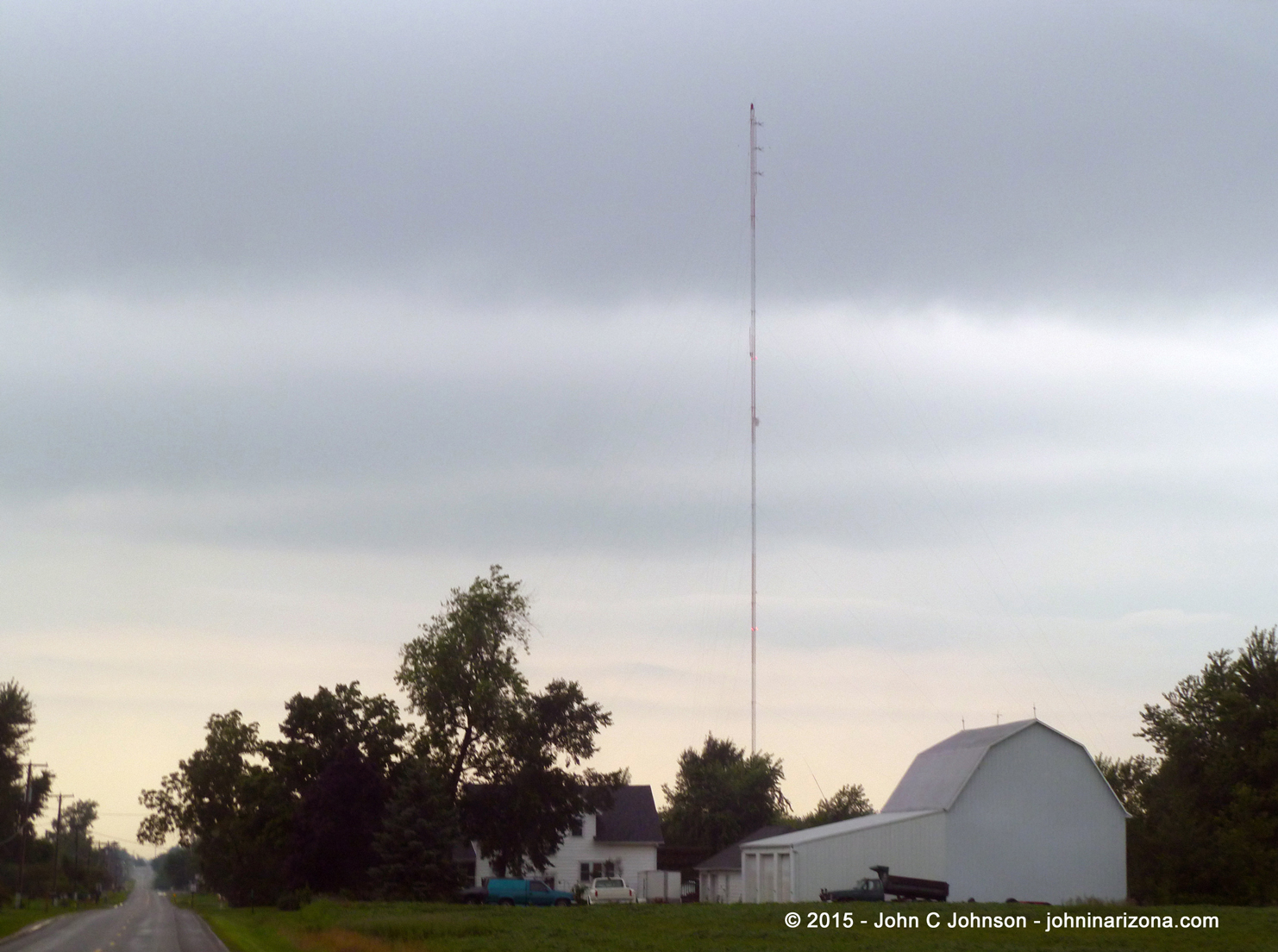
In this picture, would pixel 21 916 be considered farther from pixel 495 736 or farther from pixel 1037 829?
pixel 1037 829

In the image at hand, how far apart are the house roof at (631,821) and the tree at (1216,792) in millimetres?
28117

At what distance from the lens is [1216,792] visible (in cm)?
6325

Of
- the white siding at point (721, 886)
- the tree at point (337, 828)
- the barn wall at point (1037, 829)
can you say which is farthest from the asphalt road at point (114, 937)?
the barn wall at point (1037, 829)

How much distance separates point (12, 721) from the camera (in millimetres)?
89500

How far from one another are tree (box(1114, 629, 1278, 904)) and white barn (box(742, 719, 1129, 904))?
557cm

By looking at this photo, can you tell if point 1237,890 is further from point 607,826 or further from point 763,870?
point 607,826

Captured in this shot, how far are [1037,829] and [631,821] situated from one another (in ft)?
97.9

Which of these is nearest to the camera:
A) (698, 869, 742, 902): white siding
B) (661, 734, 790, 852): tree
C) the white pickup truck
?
the white pickup truck

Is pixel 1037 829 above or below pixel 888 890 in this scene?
above

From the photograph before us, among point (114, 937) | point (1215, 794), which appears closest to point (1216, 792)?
point (1215, 794)

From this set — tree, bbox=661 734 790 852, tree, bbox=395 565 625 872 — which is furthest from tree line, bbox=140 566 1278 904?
tree, bbox=661 734 790 852

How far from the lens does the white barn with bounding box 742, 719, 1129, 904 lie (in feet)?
168

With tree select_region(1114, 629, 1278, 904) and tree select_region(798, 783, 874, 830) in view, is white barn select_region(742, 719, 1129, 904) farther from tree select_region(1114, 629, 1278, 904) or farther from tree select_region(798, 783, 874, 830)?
tree select_region(798, 783, 874, 830)

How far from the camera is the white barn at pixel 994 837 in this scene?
5106 centimetres
